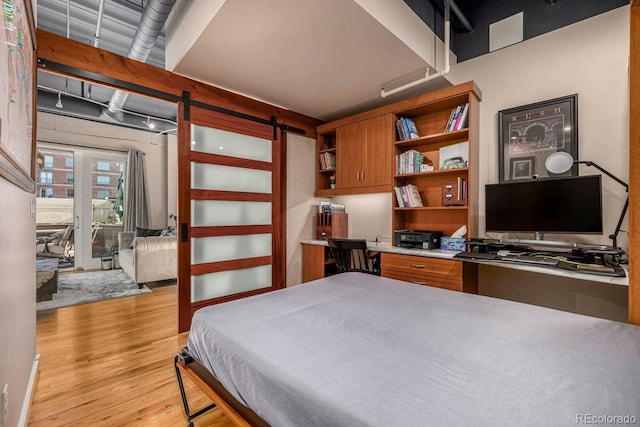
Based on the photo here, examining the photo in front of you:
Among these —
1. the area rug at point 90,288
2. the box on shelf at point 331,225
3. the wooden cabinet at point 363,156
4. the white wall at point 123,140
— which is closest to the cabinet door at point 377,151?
the wooden cabinet at point 363,156

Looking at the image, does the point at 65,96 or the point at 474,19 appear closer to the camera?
the point at 474,19

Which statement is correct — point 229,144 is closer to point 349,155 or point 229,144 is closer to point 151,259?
point 349,155

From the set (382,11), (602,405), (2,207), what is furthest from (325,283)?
(382,11)

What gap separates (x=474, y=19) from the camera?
3059 mm

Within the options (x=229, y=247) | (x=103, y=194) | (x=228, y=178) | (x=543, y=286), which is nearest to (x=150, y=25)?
(x=228, y=178)

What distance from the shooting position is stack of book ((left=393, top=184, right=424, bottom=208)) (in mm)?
3213

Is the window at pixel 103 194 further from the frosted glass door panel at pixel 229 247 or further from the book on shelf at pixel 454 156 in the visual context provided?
the book on shelf at pixel 454 156

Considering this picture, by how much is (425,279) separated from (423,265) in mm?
131

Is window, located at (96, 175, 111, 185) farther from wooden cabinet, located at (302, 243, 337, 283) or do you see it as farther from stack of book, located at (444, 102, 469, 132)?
stack of book, located at (444, 102, 469, 132)

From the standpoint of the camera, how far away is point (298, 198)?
3.97 meters

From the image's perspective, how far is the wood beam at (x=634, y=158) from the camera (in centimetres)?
129

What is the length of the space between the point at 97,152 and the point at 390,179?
600 centimetres

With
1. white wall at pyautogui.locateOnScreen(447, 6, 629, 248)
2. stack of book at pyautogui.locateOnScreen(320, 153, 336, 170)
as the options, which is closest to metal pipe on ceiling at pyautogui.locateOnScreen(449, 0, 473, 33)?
white wall at pyautogui.locateOnScreen(447, 6, 629, 248)

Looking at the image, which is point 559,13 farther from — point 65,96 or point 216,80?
point 65,96
